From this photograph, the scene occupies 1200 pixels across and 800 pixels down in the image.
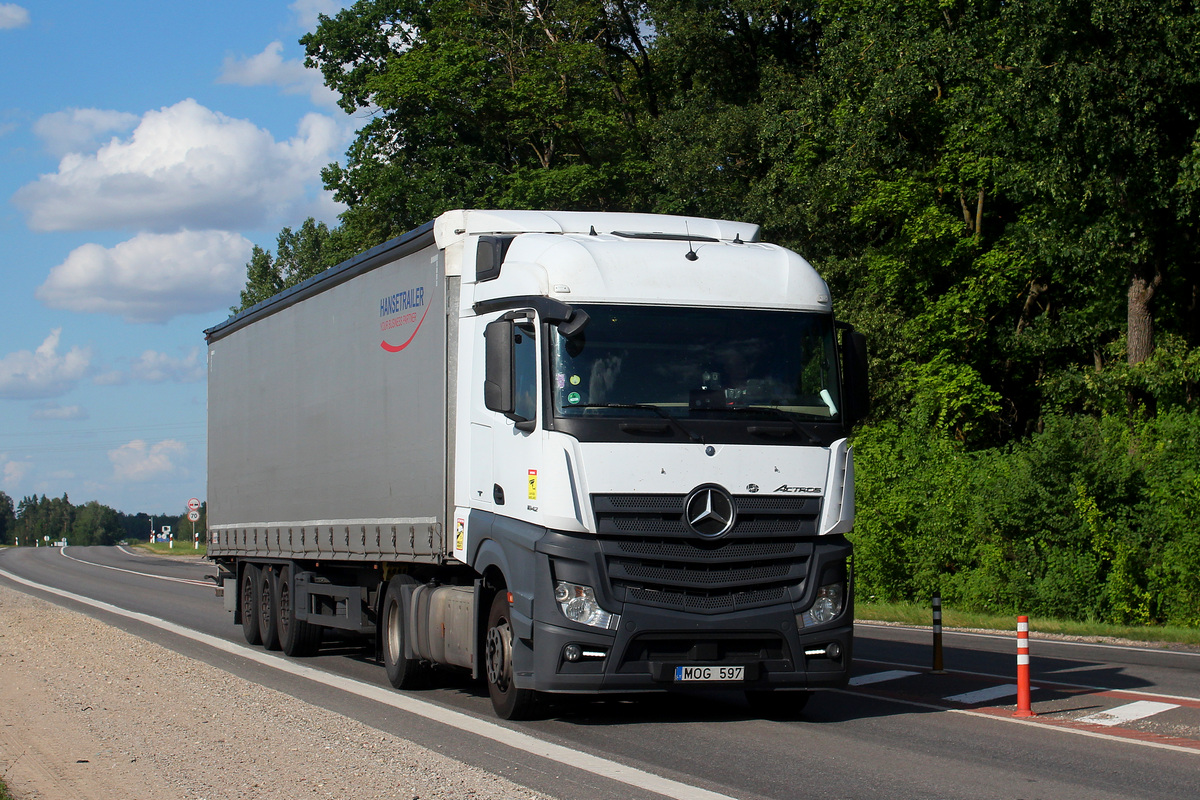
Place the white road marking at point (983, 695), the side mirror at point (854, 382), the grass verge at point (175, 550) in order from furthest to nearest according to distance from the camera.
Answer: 1. the grass verge at point (175, 550)
2. the white road marking at point (983, 695)
3. the side mirror at point (854, 382)

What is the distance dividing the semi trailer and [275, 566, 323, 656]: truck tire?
430 centimetres

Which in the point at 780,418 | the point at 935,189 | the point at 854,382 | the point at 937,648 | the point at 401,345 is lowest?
the point at 937,648


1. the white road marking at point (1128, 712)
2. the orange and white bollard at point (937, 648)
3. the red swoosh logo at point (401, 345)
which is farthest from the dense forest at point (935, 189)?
the red swoosh logo at point (401, 345)

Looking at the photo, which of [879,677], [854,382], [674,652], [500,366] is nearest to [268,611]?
[879,677]

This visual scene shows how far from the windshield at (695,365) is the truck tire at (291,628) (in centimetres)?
747

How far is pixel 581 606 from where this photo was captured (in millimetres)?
9117

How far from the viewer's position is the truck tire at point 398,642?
1220cm

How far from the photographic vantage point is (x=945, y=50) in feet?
100

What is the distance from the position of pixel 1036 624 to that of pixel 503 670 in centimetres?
1406

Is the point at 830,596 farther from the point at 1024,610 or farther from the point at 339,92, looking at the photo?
the point at 339,92

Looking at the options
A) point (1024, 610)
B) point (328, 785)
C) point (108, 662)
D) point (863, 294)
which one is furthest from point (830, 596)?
point (863, 294)

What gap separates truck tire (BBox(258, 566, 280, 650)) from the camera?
54.5 ft

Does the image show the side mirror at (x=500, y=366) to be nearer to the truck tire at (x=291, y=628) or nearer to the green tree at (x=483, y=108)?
the truck tire at (x=291, y=628)

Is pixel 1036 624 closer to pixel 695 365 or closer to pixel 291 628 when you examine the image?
pixel 291 628
